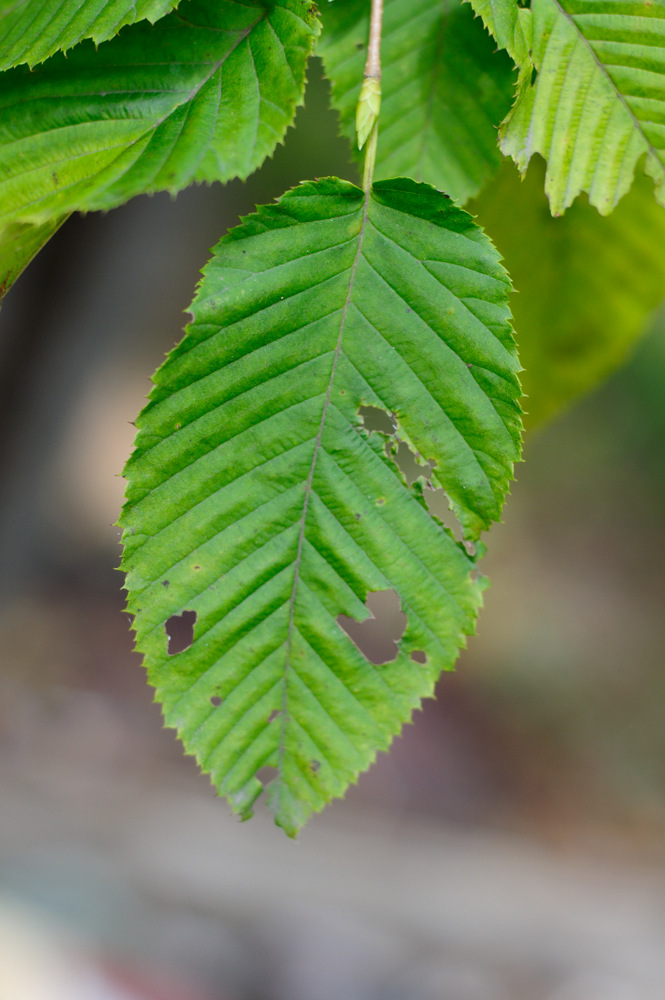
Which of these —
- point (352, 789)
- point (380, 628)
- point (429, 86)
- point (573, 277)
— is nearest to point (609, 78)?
point (429, 86)

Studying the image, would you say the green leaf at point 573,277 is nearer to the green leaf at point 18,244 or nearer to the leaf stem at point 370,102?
the leaf stem at point 370,102

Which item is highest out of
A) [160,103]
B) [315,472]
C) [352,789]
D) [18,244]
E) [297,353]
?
[160,103]

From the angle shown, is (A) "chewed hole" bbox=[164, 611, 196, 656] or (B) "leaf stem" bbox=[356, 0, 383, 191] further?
(A) "chewed hole" bbox=[164, 611, 196, 656]

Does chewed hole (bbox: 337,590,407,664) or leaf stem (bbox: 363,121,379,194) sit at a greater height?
leaf stem (bbox: 363,121,379,194)

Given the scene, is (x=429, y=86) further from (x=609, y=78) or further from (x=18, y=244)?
(x=18, y=244)

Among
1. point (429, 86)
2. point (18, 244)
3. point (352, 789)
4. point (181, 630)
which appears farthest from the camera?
point (181, 630)

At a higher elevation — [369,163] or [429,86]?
[429,86]

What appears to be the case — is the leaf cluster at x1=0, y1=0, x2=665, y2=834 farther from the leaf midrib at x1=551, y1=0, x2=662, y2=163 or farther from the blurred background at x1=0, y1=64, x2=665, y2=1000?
the blurred background at x1=0, y1=64, x2=665, y2=1000

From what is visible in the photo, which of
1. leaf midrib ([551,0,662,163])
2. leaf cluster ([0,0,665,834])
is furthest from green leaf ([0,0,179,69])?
leaf midrib ([551,0,662,163])
